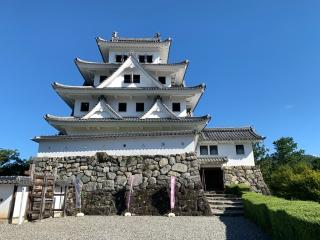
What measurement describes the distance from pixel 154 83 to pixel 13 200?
1211 cm

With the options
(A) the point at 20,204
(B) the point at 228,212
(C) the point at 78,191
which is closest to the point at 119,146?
(C) the point at 78,191

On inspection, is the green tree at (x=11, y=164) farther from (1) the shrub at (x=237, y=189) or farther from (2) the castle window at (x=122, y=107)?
(1) the shrub at (x=237, y=189)

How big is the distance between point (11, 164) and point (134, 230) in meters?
15.7

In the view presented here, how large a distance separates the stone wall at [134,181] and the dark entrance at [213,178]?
7554 millimetres

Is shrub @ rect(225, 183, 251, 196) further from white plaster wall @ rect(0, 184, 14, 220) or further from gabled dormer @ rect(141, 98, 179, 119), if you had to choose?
white plaster wall @ rect(0, 184, 14, 220)

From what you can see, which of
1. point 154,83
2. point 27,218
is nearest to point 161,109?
point 154,83

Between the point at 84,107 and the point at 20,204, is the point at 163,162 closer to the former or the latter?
the point at 20,204

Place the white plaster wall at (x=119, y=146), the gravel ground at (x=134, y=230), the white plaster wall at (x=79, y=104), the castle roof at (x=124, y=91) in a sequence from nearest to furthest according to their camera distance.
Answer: the gravel ground at (x=134, y=230), the white plaster wall at (x=119, y=146), the castle roof at (x=124, y=91), the white plaster wall at (x=79, y=104)

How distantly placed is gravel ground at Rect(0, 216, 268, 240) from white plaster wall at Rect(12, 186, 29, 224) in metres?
0.46

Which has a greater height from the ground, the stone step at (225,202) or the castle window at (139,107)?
the castle window at (139,107)

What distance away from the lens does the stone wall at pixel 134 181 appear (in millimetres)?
11523

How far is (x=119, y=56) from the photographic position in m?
21.1

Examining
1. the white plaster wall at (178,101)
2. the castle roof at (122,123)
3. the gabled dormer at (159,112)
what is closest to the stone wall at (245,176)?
the castle roof at (122,123)

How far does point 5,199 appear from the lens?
9008 millimetres
